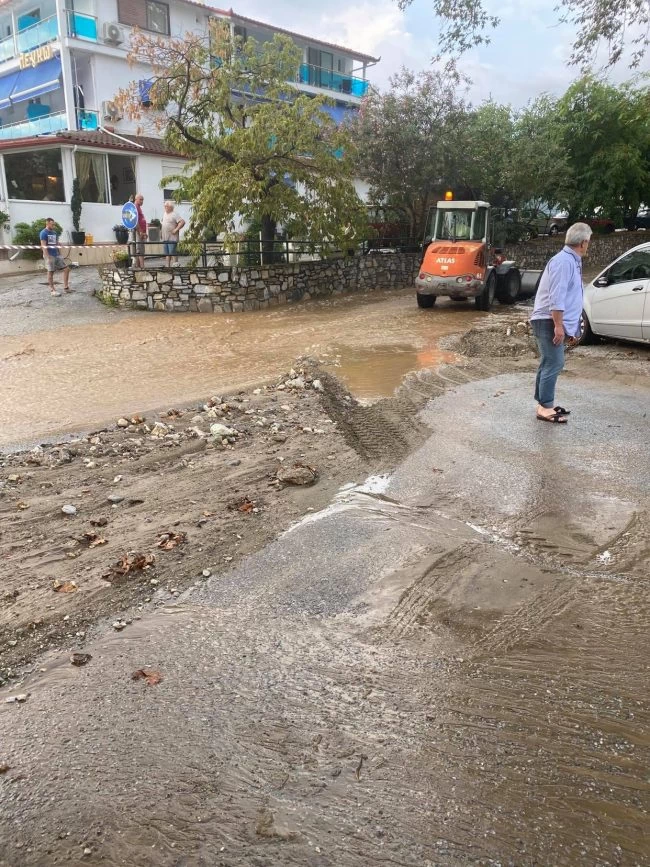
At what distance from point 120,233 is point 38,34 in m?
11.3

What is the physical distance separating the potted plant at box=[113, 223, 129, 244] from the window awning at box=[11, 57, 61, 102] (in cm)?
803

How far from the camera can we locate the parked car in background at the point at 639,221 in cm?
3111

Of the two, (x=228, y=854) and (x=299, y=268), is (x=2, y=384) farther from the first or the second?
(x=299, y=268)

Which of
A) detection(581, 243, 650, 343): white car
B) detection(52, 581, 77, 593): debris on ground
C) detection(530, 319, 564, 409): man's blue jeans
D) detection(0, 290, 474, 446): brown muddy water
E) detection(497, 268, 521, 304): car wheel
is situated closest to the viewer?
detection(52, 581, 77, 593): debris on ground

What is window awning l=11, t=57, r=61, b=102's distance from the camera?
27.7 metres

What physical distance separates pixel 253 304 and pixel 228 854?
15.8m

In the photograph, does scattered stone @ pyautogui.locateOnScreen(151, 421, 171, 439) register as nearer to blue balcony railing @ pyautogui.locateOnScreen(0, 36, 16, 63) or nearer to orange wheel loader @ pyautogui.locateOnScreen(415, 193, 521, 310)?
orange wheel loader @ pyautogui.locateOnScreen(415, 193, 521, 310)

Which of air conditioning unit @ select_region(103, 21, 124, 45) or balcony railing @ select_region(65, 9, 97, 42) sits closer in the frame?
balcony railing @ select_region(65, 9, 97, 42)

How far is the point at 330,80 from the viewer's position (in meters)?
39.0

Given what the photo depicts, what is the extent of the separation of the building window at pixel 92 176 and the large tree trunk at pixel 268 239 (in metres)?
9.61

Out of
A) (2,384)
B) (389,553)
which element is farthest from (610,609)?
(2,384)

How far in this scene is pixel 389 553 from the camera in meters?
4.10

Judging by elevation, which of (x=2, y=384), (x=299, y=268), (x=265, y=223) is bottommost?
(x=2, y=384)

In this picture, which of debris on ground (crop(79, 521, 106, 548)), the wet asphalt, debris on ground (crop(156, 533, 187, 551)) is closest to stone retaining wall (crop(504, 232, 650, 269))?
the wet asphalt
